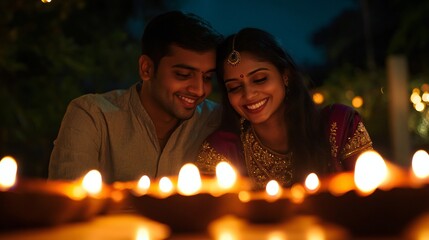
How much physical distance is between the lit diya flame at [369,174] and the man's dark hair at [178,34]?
7.09 feet

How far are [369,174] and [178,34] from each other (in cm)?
234

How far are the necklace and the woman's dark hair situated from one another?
0.07 meters

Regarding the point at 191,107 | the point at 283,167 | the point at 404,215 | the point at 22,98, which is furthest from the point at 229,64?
the point at 22,98

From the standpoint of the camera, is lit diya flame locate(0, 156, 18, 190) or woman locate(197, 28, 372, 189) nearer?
lit diya flame locate(0, 156, 18, 190)

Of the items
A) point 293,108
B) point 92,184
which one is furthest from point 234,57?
point 92,184

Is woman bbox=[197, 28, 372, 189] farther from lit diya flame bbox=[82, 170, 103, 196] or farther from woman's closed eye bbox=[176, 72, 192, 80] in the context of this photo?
lit diya flame bbox=[82, 170, 103, 196]

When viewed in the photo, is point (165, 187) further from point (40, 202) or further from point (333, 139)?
point (333, 139)

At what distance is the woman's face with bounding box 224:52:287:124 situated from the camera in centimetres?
286

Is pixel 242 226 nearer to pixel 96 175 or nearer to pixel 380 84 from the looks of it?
pixel 96 175

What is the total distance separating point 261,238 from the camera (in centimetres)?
79

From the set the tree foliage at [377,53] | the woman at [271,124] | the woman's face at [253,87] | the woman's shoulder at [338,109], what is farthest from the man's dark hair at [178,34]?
the tree foliage at [377,53]

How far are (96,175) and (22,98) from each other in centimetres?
635

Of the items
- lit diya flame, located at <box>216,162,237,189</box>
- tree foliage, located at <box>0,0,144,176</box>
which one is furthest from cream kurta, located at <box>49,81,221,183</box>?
lit diya flame, located at <box>216,162,237,189</box>

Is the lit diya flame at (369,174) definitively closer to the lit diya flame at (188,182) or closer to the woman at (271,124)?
the lit diya flame at (188,182)
